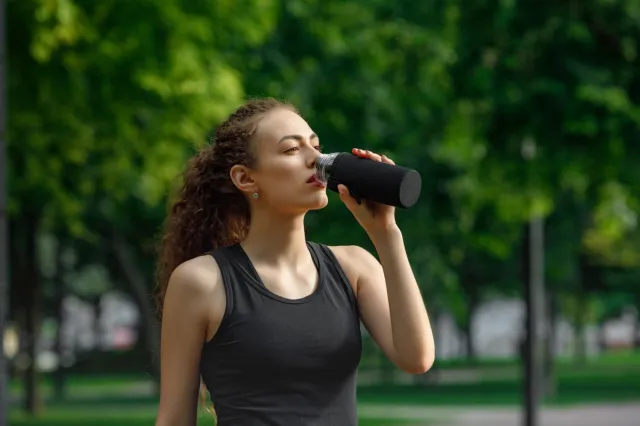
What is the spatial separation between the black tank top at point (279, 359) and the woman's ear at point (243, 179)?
234mm

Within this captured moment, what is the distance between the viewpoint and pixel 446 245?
2116 centimetres

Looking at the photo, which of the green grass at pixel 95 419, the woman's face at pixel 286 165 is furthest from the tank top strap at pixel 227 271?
the green grass at pixel 95 419

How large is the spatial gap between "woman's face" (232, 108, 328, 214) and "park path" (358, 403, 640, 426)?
63.0 feet

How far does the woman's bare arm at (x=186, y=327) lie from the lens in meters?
3.20

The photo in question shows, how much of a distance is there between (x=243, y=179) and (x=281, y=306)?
36 centimetres

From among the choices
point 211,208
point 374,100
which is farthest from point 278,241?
point 374,100

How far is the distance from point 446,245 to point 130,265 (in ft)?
31.4

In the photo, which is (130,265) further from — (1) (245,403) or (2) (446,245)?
(1) (245,403)

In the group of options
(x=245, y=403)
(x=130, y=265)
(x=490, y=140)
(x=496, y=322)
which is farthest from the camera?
(x=496, y=322)

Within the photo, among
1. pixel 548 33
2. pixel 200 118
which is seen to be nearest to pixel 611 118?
pixel 548 33

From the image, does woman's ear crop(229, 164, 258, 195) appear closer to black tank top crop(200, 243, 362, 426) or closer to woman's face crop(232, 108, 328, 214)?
woman's face crop(232, 108, 328, 214)

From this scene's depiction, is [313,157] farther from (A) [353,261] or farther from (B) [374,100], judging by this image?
(B) [374,100]

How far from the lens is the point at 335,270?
335cm

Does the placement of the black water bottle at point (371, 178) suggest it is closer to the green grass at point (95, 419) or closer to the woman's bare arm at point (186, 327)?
the woman's bare arm at point (186, 327)
